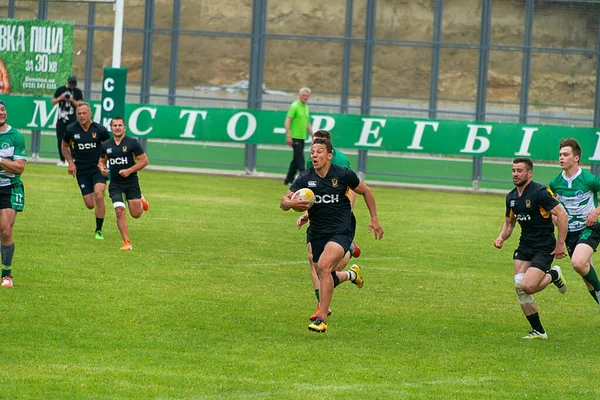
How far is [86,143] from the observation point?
687 inches

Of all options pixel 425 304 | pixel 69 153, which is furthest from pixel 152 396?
pixel 69 153

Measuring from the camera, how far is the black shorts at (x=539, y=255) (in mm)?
11383

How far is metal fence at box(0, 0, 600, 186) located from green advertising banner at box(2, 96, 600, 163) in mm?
1055

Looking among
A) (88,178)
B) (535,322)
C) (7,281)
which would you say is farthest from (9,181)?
(535,322)

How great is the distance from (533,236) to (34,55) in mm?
21850

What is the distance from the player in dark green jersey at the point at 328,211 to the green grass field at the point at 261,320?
67 centimetres

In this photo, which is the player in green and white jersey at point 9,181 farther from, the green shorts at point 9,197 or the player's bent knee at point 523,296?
the player's bent knee at point 523,296

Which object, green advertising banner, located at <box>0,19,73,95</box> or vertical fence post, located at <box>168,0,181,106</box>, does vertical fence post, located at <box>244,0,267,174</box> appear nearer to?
vertical fence post, located at <box>168,0,181,106</box>

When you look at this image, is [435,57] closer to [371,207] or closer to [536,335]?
[371,207]

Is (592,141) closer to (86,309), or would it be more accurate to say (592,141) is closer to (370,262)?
(370,262)

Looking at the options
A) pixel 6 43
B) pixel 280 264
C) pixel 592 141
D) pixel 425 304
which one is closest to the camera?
pixel 425 304

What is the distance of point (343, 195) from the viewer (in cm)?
1148

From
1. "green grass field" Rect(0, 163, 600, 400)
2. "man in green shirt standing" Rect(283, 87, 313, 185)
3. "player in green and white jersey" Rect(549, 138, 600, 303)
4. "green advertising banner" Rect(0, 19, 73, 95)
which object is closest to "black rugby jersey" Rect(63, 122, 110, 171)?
"green grass field" Rect(0, 163, 600, 400)

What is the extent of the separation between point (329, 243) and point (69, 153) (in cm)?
735
